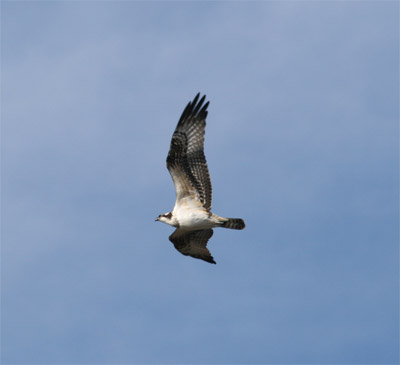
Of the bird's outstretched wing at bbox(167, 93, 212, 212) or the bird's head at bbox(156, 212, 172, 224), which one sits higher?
the bird's outstretched wing at bbox(167, 93, 212, 212)

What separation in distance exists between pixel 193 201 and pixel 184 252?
7.13ft

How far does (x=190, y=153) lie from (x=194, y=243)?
311 centimetres

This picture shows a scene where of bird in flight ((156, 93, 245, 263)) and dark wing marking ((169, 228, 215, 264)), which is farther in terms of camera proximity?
dark wing marking ((169, 228, 215, 264))

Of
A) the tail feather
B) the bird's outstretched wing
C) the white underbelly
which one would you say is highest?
the bird's outstretched wing

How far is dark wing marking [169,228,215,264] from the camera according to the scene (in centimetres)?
2545

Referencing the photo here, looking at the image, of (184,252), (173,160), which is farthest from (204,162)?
(184,252)

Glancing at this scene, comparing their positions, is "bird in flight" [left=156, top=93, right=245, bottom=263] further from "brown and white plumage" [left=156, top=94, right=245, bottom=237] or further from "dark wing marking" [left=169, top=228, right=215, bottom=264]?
"dark wing marking" [left=169, top=228, right=215, bottom=264]

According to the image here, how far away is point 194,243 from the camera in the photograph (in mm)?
25656

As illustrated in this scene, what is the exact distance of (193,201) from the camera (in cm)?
2416

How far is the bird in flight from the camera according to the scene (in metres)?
23.7

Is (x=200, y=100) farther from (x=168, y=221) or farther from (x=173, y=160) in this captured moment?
(x=168, y=221)

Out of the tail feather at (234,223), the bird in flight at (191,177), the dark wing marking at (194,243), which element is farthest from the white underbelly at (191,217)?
the dark wing marking at (194,243)

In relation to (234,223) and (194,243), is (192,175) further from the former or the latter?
(194,243)

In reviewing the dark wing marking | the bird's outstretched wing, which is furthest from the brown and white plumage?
the dark wing marking
